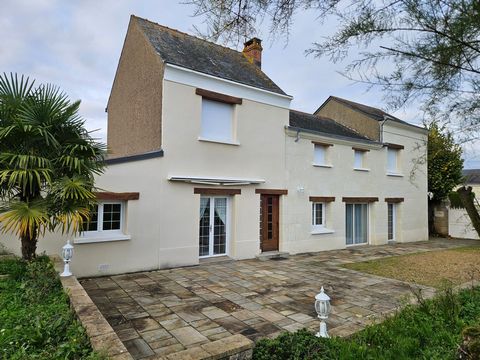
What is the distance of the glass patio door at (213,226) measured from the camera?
11.0 metres

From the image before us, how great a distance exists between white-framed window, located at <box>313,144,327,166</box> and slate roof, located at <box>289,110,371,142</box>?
2.51 ft

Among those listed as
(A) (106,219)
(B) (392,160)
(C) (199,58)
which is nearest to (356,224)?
(B) (392,160)

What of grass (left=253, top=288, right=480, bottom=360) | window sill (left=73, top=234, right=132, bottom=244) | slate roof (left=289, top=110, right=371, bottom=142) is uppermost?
slate roof (left=289, top=110, right=371, bottom=142)

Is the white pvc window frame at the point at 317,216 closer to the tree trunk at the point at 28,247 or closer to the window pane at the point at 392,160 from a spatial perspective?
the window pane at the point at 392,160

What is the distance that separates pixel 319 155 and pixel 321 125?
2.45m

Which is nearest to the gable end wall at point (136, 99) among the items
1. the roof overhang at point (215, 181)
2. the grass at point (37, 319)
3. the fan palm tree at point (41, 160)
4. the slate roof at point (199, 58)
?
the slate roof at point (199, 58)

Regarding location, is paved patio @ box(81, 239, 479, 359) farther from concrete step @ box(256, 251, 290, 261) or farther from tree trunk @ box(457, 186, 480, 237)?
tree trunk @ box(457, 186, 480, 237)

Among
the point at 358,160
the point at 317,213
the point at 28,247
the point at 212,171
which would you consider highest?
the point at 358,160

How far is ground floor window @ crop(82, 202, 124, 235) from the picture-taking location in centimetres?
897

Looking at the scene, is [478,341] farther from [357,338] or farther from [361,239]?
[361,239]

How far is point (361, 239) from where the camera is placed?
16109 millimetres

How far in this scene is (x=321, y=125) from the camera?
16.2 m

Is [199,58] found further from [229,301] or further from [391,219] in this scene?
[391,219]

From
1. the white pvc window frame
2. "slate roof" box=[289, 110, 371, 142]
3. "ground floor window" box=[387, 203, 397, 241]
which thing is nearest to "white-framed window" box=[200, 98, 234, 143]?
"slate roof" box=[289, 110, 371, 142]
